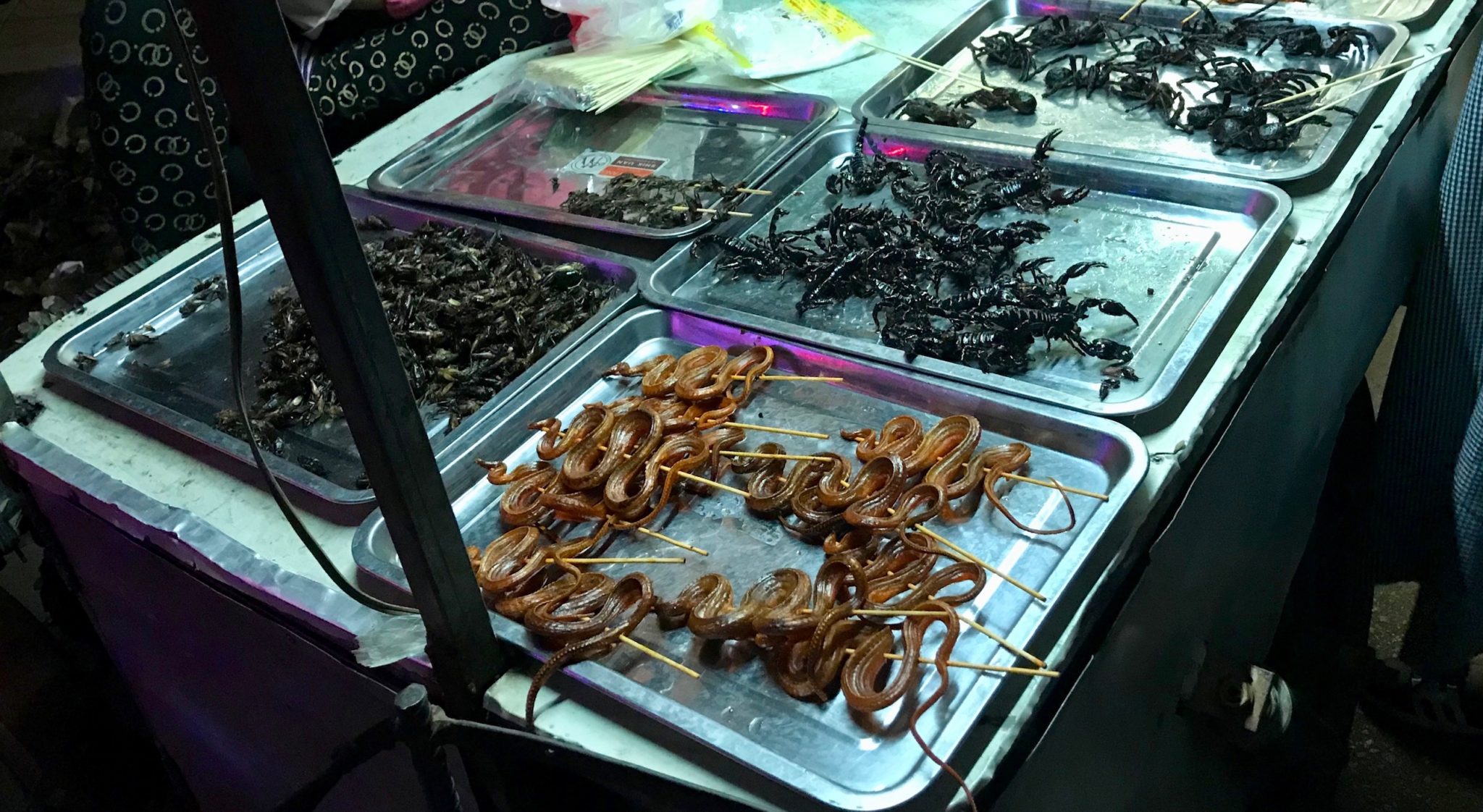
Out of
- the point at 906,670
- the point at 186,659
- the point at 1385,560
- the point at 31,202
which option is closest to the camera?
the point at 906,670

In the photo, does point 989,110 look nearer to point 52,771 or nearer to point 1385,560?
point 1385,560

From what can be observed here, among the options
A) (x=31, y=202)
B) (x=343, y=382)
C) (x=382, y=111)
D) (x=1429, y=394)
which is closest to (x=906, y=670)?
(x=343, y=382)

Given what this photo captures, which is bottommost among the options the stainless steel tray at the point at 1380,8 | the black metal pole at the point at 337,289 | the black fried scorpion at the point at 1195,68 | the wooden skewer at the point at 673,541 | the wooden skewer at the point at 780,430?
the wooden skewer at the point at 673,541

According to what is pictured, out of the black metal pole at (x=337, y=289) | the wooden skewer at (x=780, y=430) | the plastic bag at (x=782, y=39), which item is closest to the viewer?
the black metal pole at (x=337, y=289)

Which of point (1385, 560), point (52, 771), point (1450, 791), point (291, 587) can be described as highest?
point (291, 587)

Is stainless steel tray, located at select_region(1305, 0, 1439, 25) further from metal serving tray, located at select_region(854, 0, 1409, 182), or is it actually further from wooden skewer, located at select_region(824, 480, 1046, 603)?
wooden skewer, located at select_region(824, 480, 1046, 603)

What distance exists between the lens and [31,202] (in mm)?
4785

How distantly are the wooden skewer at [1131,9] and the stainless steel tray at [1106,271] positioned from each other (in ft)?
3.29

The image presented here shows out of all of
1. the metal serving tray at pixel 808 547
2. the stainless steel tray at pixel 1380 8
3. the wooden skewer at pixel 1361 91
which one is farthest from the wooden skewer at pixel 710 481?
the stainless steel tray at pixel 1380 8

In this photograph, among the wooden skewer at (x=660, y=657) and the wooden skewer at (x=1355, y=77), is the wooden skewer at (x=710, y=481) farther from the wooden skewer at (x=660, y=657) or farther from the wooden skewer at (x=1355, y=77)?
the wooden skewer at (x=1355, y=77)

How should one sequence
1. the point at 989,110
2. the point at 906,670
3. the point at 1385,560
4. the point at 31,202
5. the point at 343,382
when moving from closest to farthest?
the point at 343,382 < the point at 906,670 < the point at 1385,560 < the point at 989,110 < the point at 31,202

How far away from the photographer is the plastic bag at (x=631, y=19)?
326cm

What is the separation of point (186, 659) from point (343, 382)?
152 centimetres

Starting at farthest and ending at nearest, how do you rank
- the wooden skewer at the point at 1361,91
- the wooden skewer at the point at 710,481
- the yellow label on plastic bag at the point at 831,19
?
the yellow label on plastic bag at the point at 831,19, the wooden skewer at the point at 1361,91, the wooden skewer at the point at 710,481
